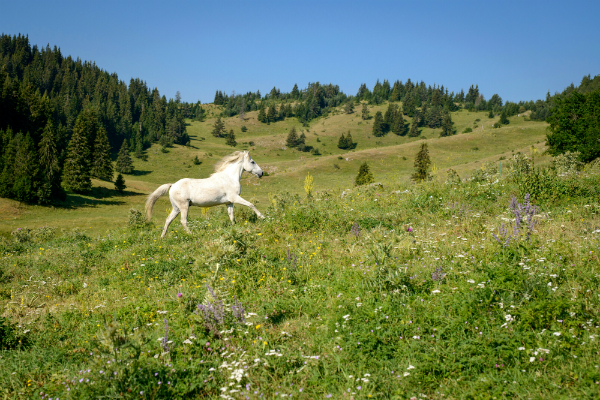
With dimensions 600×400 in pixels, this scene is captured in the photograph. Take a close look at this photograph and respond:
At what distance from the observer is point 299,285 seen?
6.06 m

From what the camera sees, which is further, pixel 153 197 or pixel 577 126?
pixel 577 126

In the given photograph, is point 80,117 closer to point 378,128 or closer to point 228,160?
point 228,160

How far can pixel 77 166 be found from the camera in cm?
5728

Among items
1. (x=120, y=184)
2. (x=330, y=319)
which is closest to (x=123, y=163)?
(x=120, y=184)

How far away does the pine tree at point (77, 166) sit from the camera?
5638 cm

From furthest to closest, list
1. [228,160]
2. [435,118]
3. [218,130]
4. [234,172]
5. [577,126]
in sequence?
[218,130]
[435,118]
[577,126]
[228,160]
[234,172]

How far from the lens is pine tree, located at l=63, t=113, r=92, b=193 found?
56.4 m

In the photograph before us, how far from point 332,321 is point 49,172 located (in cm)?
6019

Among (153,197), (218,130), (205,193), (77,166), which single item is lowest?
(153,197)

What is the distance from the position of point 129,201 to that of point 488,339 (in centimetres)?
6015

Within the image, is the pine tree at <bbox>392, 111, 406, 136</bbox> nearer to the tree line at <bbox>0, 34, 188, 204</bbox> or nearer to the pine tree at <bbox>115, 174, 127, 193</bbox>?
the tree line at <bbox>0, 34, 188, 204</bbox>

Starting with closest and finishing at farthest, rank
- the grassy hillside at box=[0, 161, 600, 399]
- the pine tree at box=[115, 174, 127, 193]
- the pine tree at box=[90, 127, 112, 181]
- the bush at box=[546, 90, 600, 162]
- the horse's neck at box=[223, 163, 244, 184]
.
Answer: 1. the grassy hillside at box=[0, 161, 600, 399]
2. the horse's neck at box=[223, 163, 244, 184]
3. the bush at box=[546, 90, 600, 162]
4. the pine tree at box=[115, 174, 127, 193]
5. the pine tree at box=[90, 127, 112, 181]

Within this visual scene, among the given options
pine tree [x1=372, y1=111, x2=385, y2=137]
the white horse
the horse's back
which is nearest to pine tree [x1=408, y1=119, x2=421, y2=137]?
pine tree [x1=372, y1=111, x2=385, y2=137]

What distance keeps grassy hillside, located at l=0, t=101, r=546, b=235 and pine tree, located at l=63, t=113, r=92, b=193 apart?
7.90 feet
